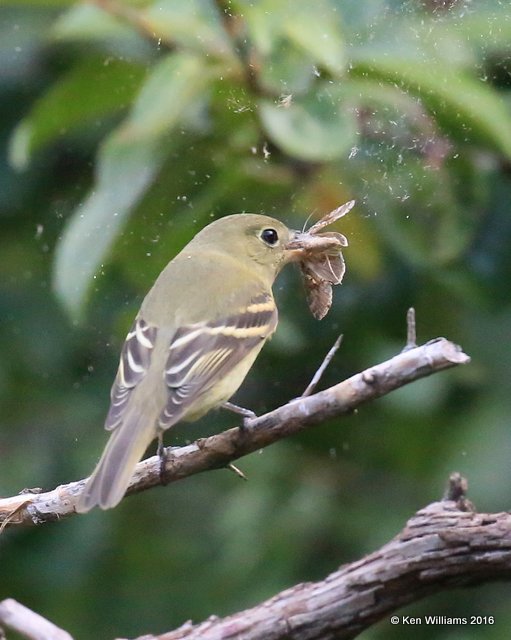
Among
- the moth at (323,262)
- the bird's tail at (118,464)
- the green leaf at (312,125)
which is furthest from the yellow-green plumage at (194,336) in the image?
the green leaf at (312,125)

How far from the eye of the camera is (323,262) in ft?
10.5

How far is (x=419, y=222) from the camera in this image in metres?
3.83

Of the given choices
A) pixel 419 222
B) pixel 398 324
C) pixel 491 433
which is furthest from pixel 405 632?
pixel 419 222

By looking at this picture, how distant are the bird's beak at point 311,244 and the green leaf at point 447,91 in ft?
1.56

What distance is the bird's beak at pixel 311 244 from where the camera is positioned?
3.17 m

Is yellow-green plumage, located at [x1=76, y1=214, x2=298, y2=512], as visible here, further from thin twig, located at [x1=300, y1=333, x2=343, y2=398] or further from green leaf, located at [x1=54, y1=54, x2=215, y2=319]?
thin twig, located at [x1=300, y1=333, x2=343, y2=398]

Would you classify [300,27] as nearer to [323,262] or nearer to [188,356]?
[323,262]

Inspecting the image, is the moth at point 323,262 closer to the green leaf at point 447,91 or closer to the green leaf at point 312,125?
the green leaf at point 312,125

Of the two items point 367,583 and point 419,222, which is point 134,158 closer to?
point 419,222

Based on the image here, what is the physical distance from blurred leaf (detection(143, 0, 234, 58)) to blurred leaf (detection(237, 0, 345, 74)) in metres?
0.14

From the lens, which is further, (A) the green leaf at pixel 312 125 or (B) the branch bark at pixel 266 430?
(A) the green leaf at pixel 312 125

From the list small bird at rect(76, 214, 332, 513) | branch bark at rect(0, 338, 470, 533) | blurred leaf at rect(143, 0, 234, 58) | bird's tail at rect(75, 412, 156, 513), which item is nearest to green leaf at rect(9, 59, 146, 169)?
blurred leaf at rect(143, 0, 234, 58)

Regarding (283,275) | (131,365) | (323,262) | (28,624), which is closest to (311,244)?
(323,262)

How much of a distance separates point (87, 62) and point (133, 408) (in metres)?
1.30
